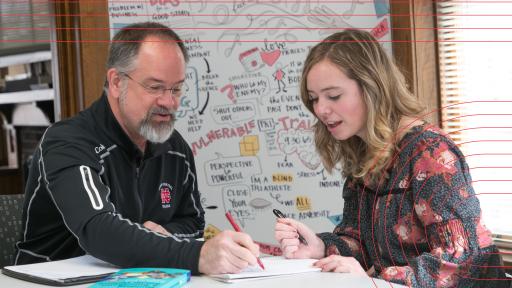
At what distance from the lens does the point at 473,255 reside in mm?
1740

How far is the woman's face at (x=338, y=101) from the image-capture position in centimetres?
202

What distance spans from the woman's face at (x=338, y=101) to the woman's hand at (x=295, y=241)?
0.29m

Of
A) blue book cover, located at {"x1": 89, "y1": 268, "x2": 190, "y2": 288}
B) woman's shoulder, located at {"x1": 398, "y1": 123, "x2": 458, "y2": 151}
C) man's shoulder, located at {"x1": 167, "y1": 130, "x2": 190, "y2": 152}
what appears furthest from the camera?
man's shoulder, located at {"x1": 167, "y1": 130, "x2": 190, "y2": 152}

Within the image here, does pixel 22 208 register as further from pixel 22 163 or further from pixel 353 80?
pixel 22 163

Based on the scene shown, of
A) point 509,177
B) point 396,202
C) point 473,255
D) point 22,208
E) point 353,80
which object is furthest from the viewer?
point 509,177

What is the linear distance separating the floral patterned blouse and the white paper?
61 centimetres

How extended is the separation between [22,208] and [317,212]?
1.35 meters

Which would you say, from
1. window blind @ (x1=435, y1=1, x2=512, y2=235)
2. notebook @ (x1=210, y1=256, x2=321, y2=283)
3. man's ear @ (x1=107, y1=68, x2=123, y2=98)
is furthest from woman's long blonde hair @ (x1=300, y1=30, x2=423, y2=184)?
window blind @ (x1=435, y1=1, x2=512, y2=235)

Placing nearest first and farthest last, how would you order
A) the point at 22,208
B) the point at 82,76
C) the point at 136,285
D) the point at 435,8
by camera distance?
the point at 136,285 < the point at 22,208 < the point at 435,8 < the point at 82,76

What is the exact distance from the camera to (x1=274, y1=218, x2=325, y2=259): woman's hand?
1.89 m

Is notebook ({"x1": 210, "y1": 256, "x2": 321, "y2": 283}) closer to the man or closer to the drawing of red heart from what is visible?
the man

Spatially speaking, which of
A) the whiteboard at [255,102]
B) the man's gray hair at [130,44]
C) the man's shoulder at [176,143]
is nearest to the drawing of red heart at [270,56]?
the whiteboard at [255,102]

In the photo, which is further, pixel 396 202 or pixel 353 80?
pixel 353 80

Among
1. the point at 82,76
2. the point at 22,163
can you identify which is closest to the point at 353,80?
the point at 82,76
